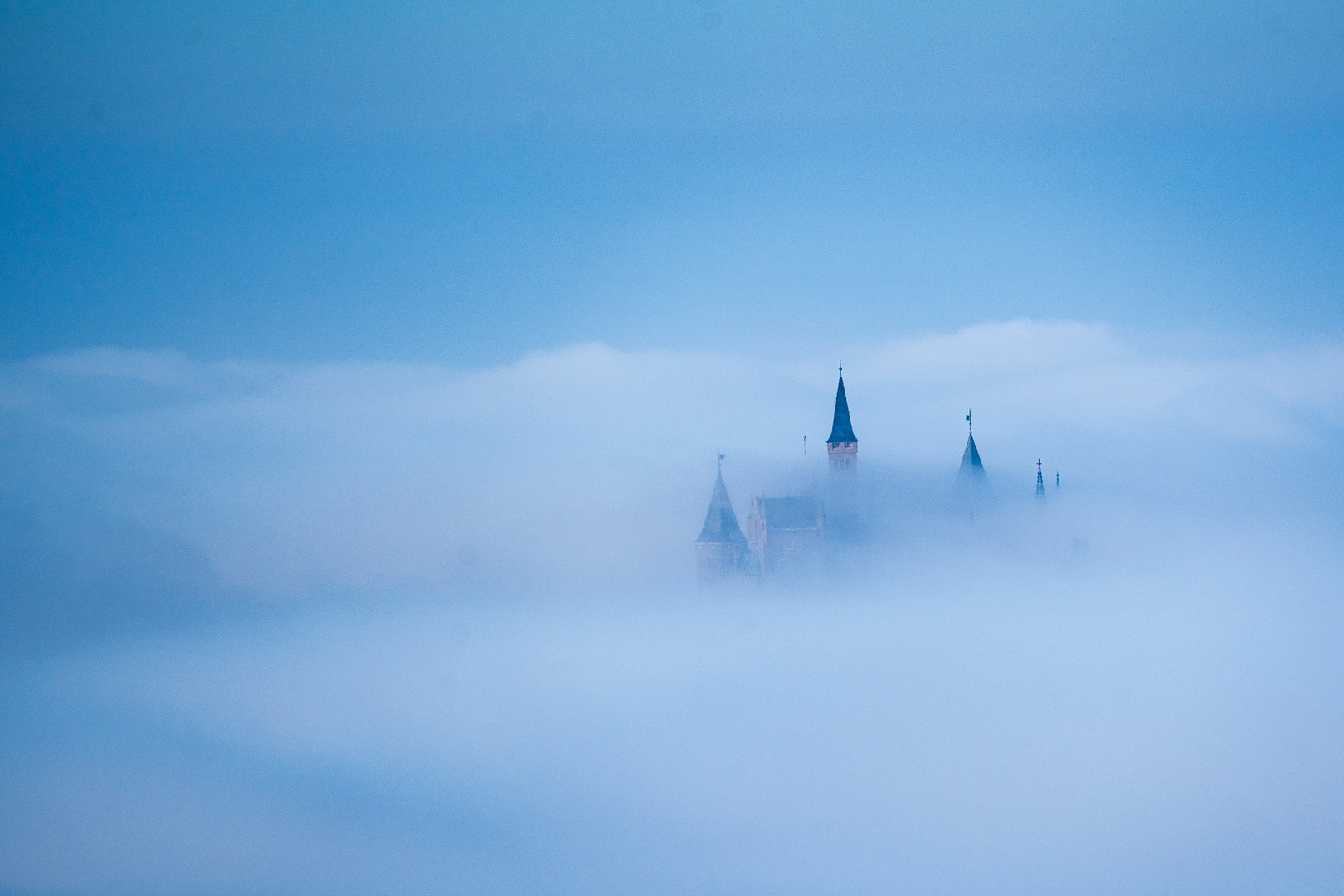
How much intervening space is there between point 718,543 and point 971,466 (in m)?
12.6

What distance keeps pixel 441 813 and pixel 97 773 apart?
68.4ft

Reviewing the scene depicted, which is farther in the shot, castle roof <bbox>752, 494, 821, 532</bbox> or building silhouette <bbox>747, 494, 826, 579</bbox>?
building silhouette <bbox>747, 494, 826, 579</bbox>

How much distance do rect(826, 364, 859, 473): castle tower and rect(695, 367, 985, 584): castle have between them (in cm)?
16

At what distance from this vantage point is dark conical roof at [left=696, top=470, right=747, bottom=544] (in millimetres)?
44875

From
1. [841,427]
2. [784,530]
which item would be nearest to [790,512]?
[784,530]

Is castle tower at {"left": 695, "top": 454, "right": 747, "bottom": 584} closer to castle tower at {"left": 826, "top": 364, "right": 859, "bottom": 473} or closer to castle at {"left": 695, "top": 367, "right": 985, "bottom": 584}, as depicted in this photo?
castle at {"left": 695, "top": 367, "right": 985, "bottom": 584}

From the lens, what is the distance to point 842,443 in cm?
4350

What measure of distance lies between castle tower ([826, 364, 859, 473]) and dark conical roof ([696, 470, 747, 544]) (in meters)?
5.44

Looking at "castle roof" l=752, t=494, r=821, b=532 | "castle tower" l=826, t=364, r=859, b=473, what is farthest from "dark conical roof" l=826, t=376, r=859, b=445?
"castle roof" l=752, t=494, r=821, b=532

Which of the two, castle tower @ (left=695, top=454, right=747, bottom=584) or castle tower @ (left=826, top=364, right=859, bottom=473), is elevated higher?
castle tower @ (left=826, top=364, right=859, bottom=473)

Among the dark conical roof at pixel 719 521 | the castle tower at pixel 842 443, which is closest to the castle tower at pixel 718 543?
the dark conical roof at pixel 719 521

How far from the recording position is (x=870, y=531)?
4644cm

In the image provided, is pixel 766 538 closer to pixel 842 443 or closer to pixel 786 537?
pixel 786 537

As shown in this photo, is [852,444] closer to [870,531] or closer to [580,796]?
[870,531]
